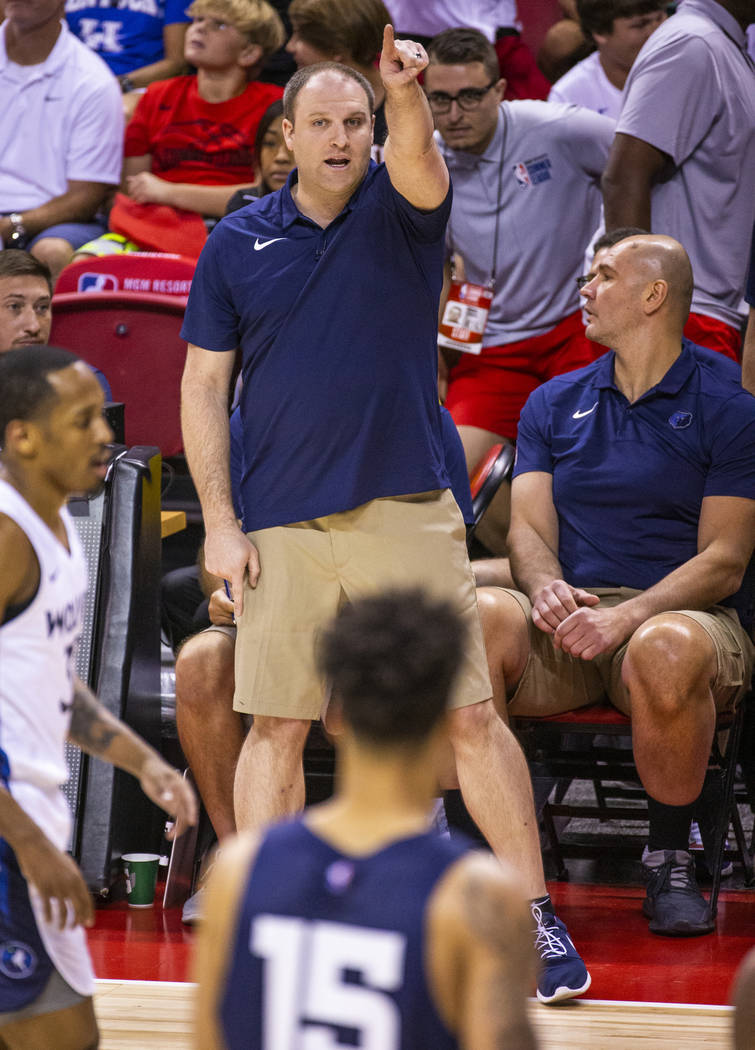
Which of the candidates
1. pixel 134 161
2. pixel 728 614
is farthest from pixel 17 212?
pixel 728 614

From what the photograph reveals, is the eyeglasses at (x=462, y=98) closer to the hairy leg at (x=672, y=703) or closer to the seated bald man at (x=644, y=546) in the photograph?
the seated bald man at (x=644, y=546)

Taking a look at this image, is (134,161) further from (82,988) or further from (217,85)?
(82,988)

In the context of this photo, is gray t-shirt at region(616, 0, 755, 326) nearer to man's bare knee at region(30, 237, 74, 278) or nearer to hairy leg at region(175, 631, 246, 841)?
hairy leg at region(175, 631, 246, 841)

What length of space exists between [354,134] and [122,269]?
99.0 inches

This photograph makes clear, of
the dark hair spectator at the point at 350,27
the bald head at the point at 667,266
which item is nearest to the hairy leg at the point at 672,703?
the bald head at the point at 667,266

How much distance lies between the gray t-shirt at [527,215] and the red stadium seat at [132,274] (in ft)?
3.35

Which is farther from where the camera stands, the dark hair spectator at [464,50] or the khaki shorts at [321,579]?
the dark hair spectator at [464,50]

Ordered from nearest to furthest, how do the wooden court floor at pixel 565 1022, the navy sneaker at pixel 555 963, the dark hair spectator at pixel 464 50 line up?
the wooden court floor at pixel 565 1022, the navy sneaker at pixel 555 963, the dark hair spectator at pixel 464 50

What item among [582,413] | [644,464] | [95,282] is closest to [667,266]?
[582,413]

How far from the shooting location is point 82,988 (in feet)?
7.35

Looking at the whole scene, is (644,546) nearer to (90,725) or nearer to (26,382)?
(90,725)

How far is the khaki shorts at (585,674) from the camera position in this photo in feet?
12.9

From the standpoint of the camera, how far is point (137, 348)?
216 inches

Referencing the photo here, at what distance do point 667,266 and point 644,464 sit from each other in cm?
57
